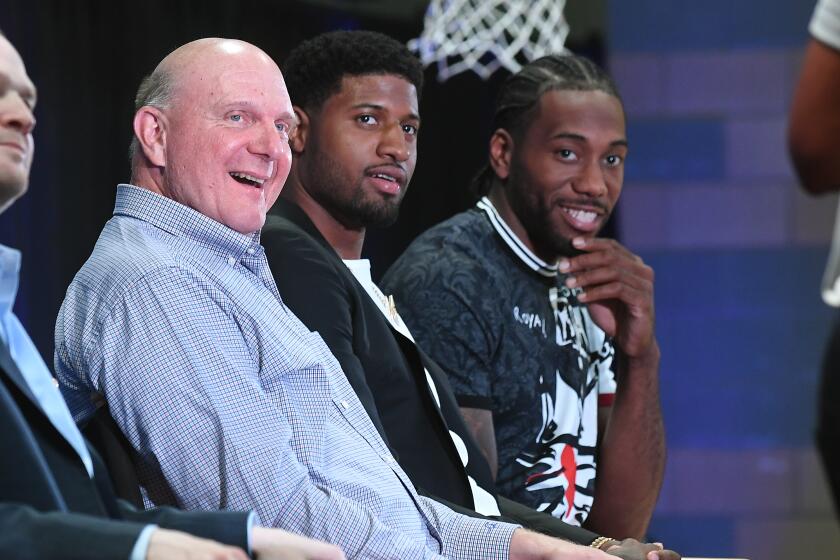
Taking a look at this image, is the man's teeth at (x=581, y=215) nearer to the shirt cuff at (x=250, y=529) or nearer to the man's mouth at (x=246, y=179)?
the man's mouth at (x=246, y=179)

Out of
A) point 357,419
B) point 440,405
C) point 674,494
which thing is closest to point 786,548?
point 674,494

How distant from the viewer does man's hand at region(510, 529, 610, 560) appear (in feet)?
6.42

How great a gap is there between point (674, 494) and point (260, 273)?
3663mm

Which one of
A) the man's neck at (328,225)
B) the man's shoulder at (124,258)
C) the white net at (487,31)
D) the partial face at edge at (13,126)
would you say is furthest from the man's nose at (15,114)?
the white net at (487,31)

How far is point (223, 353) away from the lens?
181cm

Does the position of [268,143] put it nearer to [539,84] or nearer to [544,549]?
[544,549]

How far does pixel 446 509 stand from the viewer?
208 cm

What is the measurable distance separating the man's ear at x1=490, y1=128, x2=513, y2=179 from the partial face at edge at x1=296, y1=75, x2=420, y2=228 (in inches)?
16.4

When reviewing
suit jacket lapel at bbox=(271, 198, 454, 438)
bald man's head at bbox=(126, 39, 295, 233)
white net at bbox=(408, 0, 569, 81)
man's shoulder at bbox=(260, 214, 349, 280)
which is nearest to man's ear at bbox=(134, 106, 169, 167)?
bald man's head at bbox=(126, 39, 295, 233)

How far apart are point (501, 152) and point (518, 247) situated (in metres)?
0.28

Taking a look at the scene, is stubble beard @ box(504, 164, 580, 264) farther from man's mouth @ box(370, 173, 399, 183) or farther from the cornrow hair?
man's mouth @ box(370, 173, 399, 183)

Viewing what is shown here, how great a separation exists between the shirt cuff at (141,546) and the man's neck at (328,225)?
1.29m

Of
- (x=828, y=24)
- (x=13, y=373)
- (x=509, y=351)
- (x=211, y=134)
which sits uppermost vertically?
(x=828, y=24)

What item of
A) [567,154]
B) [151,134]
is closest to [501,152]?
[567,154]
